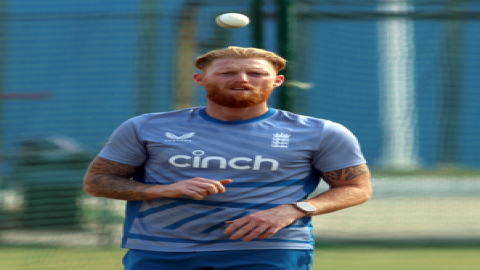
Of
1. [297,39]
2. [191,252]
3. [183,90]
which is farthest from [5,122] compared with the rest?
[191,252]

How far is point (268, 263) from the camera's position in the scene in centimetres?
235

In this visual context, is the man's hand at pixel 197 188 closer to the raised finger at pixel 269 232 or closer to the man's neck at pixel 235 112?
the raised finger at pixel 269 232

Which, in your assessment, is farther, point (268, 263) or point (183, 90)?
point (183, 90)

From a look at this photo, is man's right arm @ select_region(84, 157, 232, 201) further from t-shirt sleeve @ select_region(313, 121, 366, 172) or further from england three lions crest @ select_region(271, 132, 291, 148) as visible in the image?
t-shirt sleeve @ select_region(313, 121, 366, 172)

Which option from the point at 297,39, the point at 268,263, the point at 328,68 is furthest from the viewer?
the point at 328,68

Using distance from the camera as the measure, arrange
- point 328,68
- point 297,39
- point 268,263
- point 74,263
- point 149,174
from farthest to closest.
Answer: point 328,68 → point 74,263 → point 297,39 → point 149,174 → point 268,263

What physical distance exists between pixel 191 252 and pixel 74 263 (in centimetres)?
334

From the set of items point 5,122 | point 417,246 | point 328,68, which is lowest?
point 417,246

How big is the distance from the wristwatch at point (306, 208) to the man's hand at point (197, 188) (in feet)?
0.97

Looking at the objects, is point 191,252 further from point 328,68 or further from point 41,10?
point 41,10

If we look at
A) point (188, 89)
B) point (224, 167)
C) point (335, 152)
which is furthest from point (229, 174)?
point (188, 89)

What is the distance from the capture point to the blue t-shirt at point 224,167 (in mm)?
2398

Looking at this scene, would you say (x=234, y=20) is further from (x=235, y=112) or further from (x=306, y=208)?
(x=306, y=208)

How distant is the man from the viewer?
2373mm
